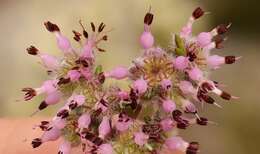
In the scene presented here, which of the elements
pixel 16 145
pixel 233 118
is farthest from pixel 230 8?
pixel 16 145

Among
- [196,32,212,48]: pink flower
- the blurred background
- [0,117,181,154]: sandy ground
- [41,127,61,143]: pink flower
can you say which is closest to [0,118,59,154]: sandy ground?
[0,117,181,154]: sandy ground

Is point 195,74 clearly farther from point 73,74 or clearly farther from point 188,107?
point 73,74

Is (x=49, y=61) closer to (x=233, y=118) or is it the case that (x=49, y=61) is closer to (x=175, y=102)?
(x=175, y=102)

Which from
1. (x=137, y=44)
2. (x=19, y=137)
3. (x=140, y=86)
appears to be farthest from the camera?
(x=137, y=44)

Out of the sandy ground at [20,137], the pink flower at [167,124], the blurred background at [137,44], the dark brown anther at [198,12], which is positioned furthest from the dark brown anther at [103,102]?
the blurred background at [137,44]

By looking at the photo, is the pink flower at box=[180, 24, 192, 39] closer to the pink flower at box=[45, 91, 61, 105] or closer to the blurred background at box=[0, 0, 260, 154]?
the pink flower at box=[45, 91, 61, 105]

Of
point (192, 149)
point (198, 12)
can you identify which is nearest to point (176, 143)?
point (192, 149)

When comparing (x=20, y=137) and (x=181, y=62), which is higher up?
(x=181, y=62)
